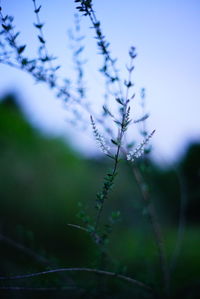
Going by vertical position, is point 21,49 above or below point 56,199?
above

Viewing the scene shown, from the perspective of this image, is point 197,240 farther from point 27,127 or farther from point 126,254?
point 27,127

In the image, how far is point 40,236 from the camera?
8.34m

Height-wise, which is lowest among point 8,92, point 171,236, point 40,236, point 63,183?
point 40,236

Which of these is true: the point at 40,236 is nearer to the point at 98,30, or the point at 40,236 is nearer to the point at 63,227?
the point at 63,227

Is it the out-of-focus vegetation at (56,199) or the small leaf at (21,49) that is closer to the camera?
the small leaf at (21,49)

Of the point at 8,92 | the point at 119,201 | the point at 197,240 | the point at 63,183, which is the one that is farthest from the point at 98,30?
the point at 8,92

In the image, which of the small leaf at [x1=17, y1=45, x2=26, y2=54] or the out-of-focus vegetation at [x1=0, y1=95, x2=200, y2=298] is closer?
the small leaf at [x1=17, y1=45, x2=26, y2=54]

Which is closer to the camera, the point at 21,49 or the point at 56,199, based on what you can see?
the point at 21,49

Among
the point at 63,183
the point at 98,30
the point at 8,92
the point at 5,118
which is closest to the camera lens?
the point at 98,30

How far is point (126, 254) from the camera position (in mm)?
7859

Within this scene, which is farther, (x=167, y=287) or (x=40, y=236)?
(x=40, y=236)

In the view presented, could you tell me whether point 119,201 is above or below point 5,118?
below

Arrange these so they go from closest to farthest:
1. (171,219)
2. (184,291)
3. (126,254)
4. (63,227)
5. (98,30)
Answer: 1. (98,30)
2. (184,291)
3. (126,254)
4. (63,227)
5. (171,219)

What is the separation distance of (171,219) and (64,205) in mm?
8837
